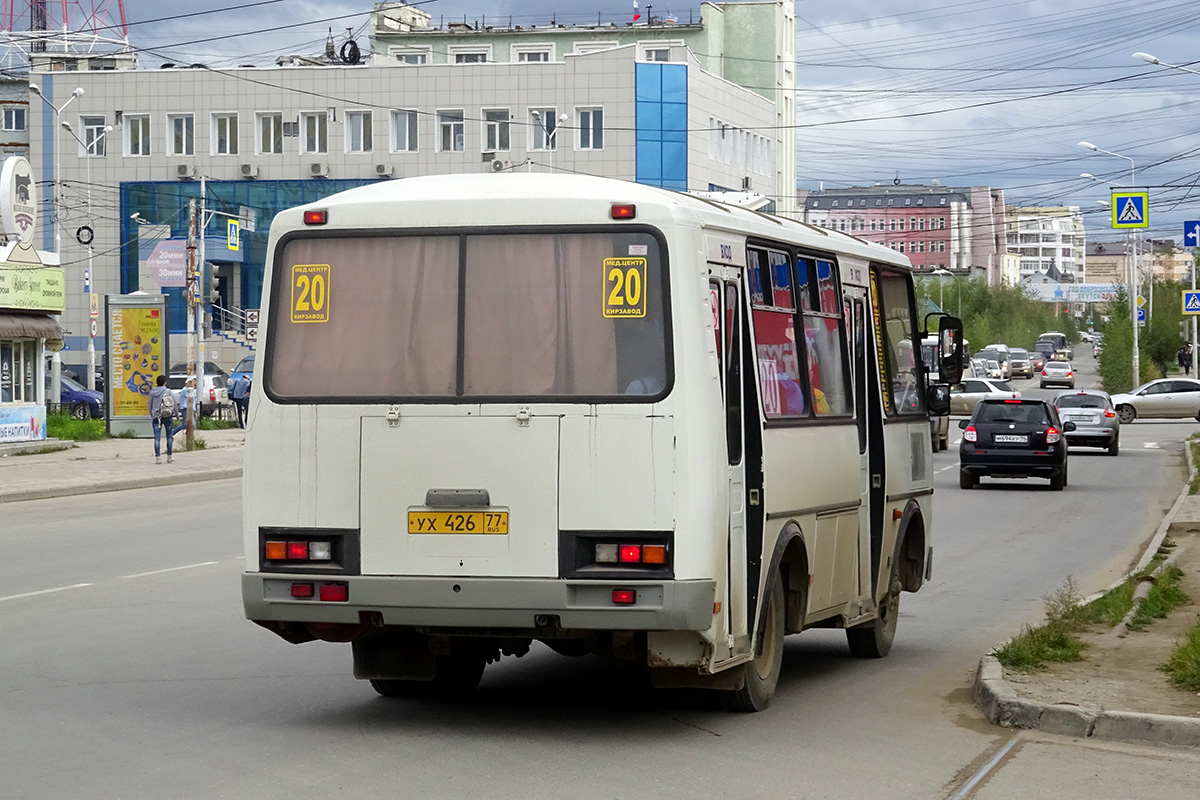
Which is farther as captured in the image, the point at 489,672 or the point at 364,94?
the point at 364,94

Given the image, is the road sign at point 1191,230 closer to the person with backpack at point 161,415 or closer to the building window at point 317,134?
the person with backpack at point 161,415

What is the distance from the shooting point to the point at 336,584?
8.07 metres

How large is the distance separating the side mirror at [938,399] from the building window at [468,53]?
9874cm

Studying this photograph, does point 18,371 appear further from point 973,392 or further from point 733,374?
point 973,392

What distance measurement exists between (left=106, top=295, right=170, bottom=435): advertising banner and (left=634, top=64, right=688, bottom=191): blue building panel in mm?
40803

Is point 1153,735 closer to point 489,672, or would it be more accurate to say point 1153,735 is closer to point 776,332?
point 776,332

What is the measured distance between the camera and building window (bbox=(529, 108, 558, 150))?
80.4 metres

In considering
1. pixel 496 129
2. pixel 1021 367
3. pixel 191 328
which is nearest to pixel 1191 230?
pixel 191 328

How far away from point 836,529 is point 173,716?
150 inches

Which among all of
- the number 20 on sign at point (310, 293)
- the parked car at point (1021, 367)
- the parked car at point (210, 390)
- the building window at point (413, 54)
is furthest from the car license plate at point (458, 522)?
the building window at point (413, 54)

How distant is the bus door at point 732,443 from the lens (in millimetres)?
8102

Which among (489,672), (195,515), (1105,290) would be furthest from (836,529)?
(1105,290)

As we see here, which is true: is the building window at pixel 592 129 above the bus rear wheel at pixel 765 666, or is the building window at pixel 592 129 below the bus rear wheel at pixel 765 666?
above

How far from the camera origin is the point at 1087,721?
834 cm
